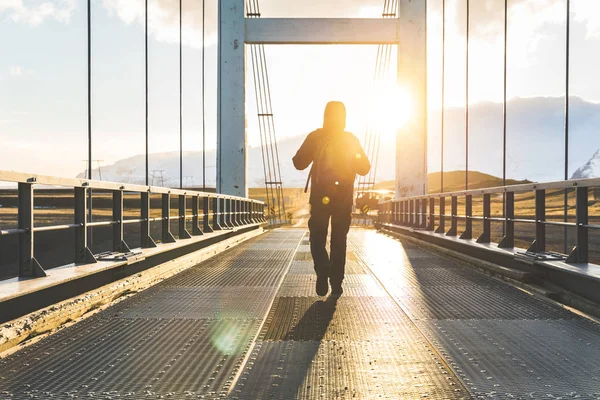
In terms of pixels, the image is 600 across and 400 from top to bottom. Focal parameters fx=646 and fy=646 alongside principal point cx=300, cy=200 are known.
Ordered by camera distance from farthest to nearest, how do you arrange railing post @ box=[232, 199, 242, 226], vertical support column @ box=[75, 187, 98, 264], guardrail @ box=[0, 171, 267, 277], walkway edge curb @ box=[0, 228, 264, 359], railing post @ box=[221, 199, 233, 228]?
railing post @ box=[232, 199, 242, 226], railing post @ box=[221, 199, 233, 228], vertical support column @ box=[75, 187, 98, 264], guardrail @ box=[0, 171, 267, 277], walkway edge curb @ box=[0, 228, 264, 359]

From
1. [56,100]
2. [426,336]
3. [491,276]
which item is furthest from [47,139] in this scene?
[426,336]

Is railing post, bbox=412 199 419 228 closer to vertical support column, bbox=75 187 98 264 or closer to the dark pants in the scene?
the dark pants

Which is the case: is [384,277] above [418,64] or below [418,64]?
below

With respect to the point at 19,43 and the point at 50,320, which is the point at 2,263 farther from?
the point at 50,320

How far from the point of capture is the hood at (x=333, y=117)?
227 inches

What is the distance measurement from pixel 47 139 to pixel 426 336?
7483mm

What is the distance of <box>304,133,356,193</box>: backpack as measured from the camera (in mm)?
5605

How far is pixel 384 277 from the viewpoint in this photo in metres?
7.47

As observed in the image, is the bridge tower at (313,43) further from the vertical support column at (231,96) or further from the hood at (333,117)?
the hood at (333,117)

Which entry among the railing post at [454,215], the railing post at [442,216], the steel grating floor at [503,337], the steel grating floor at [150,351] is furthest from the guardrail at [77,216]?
the railing post at [442,216]

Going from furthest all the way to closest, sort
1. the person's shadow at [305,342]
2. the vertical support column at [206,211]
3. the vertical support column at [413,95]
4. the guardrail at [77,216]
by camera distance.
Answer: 1. the vertical support column at [413,95]
2. the vertical support column at [206,211]
3. the guardrail at [77,216]
4. the person's shadow at [305,342]

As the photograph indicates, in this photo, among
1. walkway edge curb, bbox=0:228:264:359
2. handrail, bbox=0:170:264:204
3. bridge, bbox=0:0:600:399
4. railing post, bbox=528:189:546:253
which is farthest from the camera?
railing post, bbox=528:189:546:253

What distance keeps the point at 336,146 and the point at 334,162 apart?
147mm

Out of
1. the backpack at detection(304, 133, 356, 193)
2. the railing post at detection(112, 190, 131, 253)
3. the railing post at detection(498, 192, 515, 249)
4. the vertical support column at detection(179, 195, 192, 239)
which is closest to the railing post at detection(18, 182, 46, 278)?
the railing post at detection(112, 190, 131, 253)
